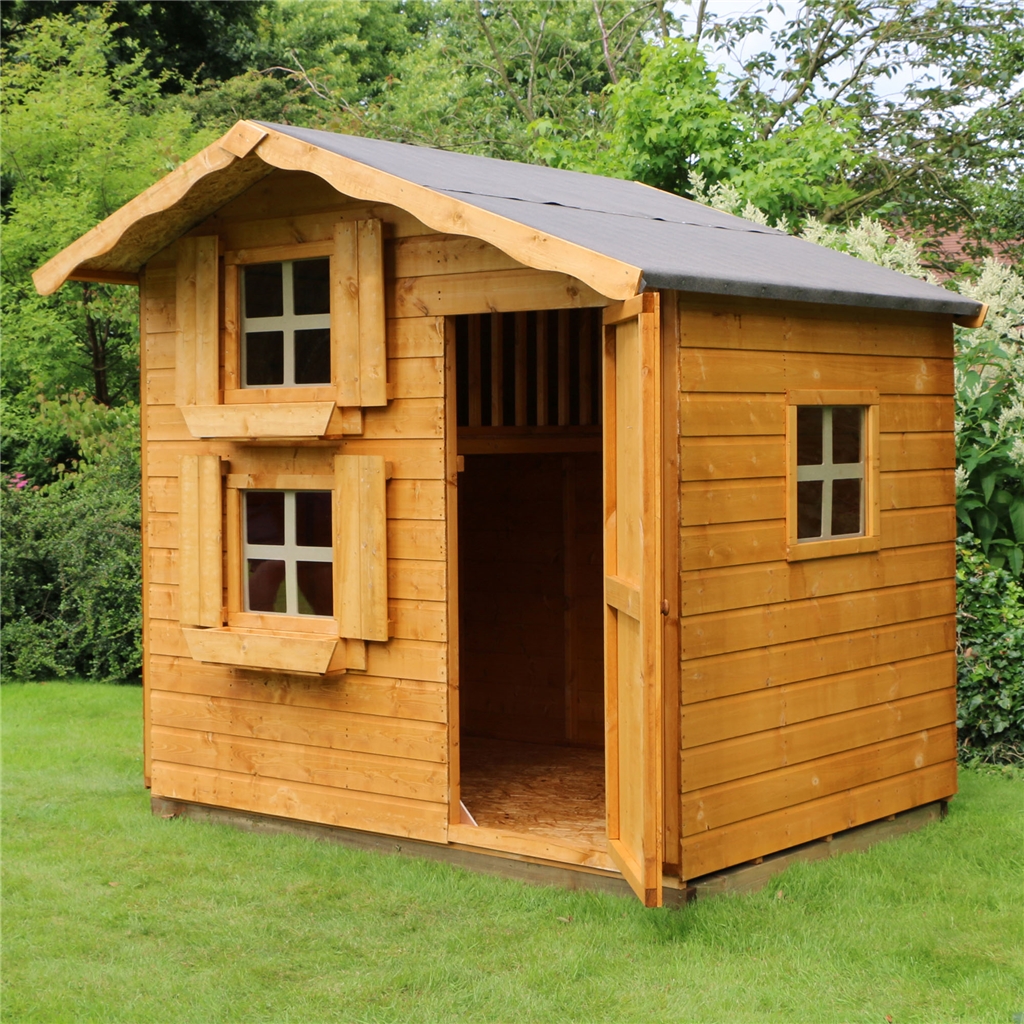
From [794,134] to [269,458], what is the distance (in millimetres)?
8953

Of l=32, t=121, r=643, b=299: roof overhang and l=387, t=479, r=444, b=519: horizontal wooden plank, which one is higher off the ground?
l=32, t=121, r=643, b=299: roof overhang

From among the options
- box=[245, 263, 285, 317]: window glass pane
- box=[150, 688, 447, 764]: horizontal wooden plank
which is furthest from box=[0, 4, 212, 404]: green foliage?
box=[150, 688, 447, 764]: horizontal wooden plank

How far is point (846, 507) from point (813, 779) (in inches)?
51.7

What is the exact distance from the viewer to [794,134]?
1420 cm

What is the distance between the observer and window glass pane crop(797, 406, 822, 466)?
6508mm

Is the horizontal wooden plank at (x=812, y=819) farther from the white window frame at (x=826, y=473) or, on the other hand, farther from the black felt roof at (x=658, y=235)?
the black felt roof at (x=658, y=235)

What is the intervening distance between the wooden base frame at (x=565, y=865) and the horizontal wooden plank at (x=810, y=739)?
435 mm

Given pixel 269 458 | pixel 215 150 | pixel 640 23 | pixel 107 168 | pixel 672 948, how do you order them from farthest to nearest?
pixel 640 23, pixel 107 168, pixel 269 458, pixel 215 150, pixel 672 948

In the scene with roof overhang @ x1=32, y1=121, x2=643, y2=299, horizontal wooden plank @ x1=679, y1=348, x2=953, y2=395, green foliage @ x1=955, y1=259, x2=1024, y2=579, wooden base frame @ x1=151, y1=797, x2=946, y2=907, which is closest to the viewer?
roof overhang @ x1=32, y1=121, x2=643, y2=299

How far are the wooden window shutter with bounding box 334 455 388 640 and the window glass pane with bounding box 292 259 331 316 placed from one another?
0.79 m

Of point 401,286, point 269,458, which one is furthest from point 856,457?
point 269,458

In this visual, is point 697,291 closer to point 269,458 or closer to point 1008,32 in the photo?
point 269,458

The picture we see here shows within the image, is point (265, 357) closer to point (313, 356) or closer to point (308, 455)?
point (313, 356)

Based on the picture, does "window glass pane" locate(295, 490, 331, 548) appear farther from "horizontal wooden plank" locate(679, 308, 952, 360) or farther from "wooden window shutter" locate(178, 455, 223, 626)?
"horizontal wooden plank" locate(679, 308, 952, 360)
